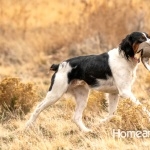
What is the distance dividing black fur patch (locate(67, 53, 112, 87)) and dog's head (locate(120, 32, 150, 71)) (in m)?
0.43

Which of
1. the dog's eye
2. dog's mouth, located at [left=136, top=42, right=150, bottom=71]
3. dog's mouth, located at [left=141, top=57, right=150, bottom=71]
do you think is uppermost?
the dog's eye

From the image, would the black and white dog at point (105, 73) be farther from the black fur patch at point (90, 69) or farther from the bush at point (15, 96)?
the bush at point (15, 96)

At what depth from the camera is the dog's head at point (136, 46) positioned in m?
8.46

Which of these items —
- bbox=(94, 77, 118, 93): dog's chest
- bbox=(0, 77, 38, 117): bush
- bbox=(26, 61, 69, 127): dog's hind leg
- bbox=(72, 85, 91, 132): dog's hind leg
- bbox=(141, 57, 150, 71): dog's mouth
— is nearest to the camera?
bbox=(141, 57, 150, 71): dog's mouth

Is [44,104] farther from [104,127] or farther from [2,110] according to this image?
[2,110]

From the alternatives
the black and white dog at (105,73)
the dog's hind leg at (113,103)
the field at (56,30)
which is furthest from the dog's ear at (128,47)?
the field at (56,30)

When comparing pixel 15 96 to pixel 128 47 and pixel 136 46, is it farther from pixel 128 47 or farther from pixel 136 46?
pixel 136 46

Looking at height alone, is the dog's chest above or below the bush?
above

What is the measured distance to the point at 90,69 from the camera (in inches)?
359

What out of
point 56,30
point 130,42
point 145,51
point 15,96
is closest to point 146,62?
point 145,51

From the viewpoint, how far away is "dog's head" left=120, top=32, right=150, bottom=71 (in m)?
8.46

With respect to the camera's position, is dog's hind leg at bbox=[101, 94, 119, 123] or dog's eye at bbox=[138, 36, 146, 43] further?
dog's hind leg at bbox=[101, 94, 119, 123]

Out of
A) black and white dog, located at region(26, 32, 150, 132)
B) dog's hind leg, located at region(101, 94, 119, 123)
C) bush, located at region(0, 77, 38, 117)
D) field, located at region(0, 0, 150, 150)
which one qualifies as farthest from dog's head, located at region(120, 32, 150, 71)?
field, located at region(0, 0, 150, 150)

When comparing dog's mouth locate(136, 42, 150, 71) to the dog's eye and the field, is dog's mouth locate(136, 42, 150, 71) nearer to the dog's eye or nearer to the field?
the dog's eye
